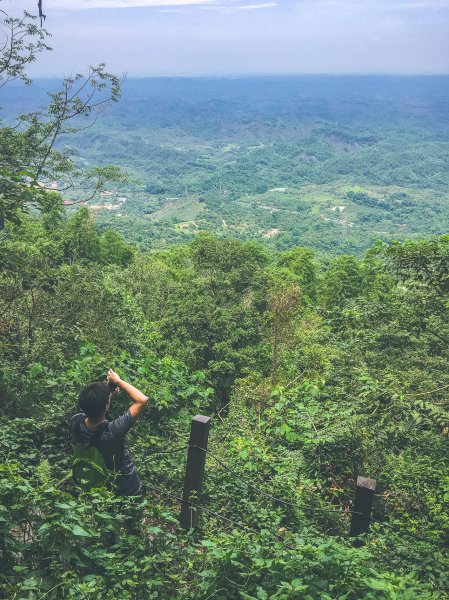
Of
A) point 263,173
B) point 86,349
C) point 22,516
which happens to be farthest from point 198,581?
point 263,173

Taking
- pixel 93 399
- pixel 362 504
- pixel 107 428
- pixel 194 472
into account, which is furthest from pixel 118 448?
pixel 362 504

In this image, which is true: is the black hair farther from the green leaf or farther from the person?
the green leaf

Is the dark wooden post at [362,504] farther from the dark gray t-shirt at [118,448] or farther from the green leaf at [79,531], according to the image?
the green leaf at [79,531]

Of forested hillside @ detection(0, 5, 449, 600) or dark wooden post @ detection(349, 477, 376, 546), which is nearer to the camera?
forested hillside @ detection(0, 5, 449, 600)

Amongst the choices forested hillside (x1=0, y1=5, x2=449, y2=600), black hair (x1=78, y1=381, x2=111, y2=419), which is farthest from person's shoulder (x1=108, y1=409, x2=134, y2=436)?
forested hillside (x1=0, y1=5, x2=449, y2=600)

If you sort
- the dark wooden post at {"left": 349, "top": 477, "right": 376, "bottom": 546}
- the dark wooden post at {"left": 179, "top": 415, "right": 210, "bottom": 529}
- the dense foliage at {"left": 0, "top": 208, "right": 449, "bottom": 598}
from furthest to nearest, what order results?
the dark wooden post at {"left": 179, "top": 415, "right": 210, "bottom": 529} < the dark wooden post at {"left": 349, "top": 477, "right": 376, "bottom": 546} < the dense foliage at {"left": 0, "top": 208, "right": 449, "bottom": 598}

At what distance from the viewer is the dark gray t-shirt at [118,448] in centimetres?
364

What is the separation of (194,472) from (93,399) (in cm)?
114

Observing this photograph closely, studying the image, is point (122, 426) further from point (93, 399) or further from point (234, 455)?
point (234, 455)

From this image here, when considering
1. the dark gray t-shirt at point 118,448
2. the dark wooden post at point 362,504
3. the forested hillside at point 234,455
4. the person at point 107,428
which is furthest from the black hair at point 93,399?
the dark wooden post at point 362,504

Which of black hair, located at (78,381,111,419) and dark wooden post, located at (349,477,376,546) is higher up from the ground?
black hair, located at (78,381,111,419)

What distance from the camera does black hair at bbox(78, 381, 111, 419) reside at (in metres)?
3.57

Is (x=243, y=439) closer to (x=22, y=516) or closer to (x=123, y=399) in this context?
(x=123, y=399)

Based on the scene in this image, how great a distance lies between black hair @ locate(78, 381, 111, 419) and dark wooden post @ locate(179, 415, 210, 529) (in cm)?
80
